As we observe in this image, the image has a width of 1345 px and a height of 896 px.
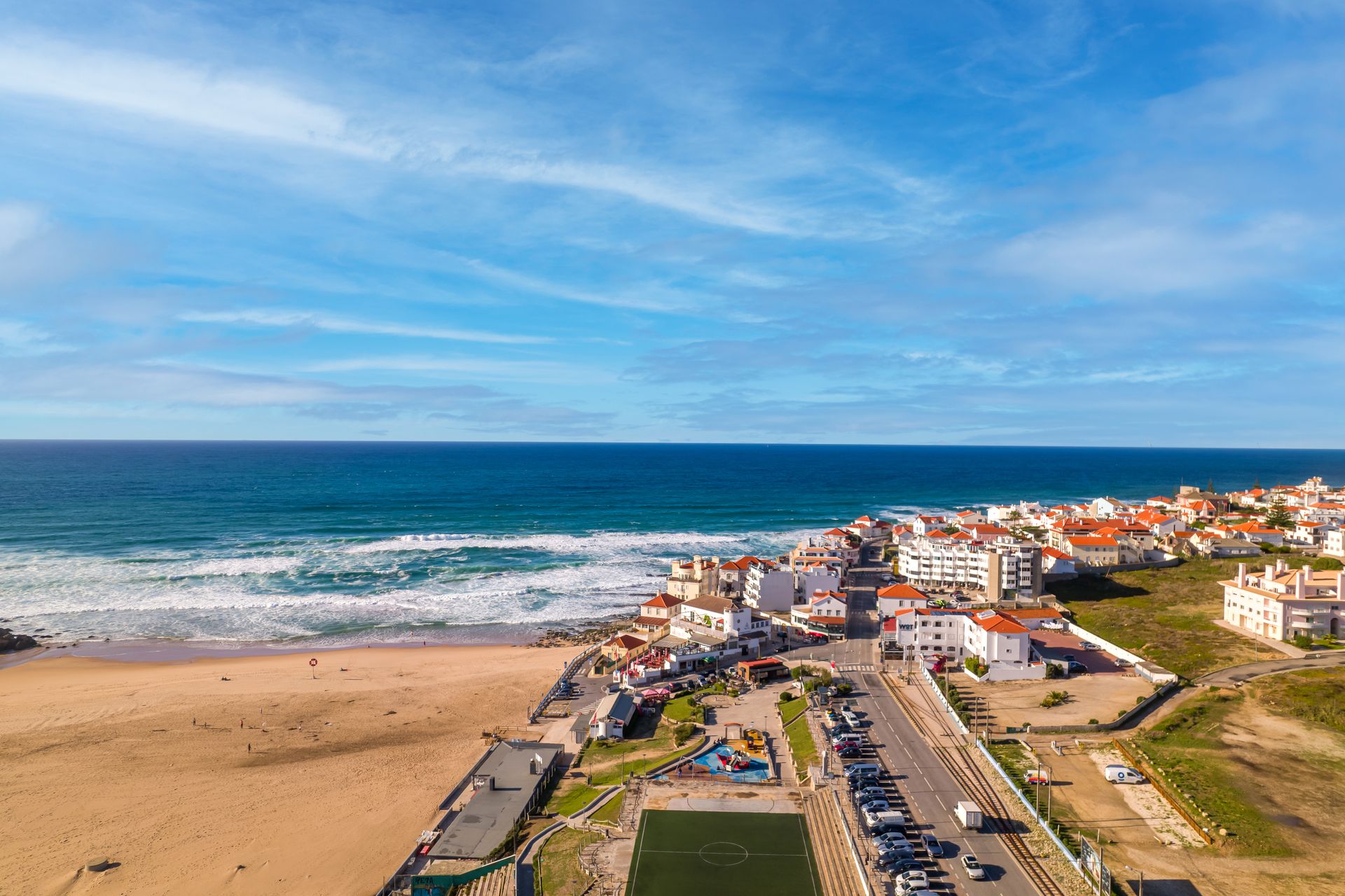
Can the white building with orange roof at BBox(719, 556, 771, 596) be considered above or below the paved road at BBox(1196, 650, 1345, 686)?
above

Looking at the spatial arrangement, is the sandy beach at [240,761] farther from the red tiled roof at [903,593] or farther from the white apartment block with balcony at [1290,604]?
the white apartment block with balcony at [1290,604]

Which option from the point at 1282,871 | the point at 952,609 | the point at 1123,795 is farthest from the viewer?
the point at 952,609

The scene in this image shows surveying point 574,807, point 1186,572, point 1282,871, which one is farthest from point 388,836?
point 1186,572

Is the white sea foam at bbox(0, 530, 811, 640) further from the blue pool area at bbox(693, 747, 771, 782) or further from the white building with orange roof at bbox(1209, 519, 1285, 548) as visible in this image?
the white building with orange roof at bbox(1209, 519, 1285, 548)

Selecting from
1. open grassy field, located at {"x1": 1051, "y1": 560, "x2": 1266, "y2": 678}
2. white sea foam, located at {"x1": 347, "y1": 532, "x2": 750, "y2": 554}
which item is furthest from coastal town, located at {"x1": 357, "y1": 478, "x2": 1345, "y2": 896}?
white sea foam, located at {"x1": 347, "y1": 532, "x2": 750, "y2": 554}

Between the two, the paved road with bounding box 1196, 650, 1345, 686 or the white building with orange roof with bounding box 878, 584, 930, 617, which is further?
the white building with orange roof with bounding box 878, 584, 930, 617

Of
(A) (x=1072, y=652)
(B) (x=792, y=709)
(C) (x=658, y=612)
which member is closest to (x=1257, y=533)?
(A) (x=1072, y=652)

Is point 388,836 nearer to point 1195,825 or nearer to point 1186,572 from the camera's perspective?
point 1195,825
